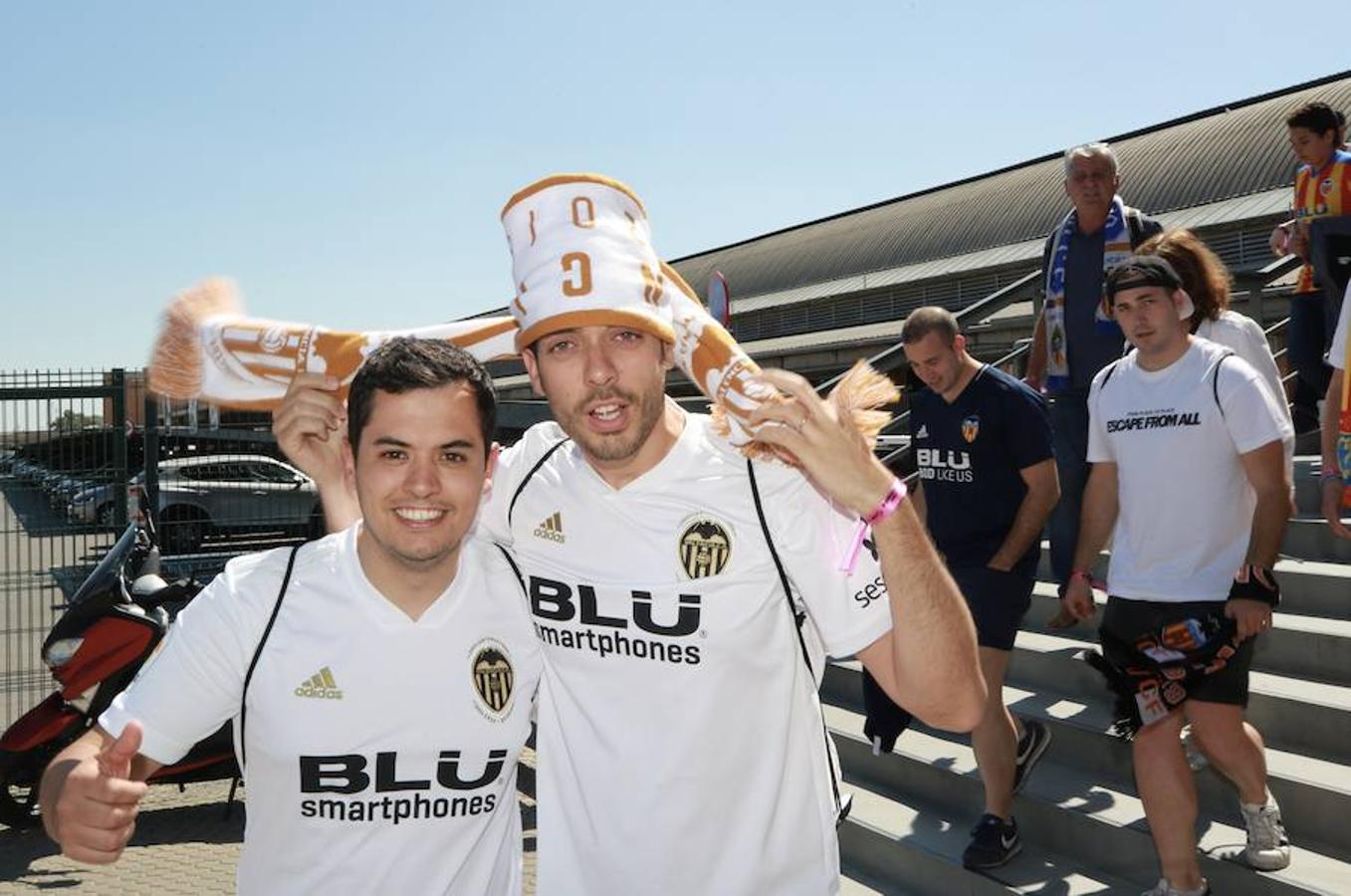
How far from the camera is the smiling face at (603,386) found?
2.55m

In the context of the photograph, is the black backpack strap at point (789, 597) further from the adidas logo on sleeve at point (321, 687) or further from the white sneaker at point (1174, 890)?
the white sneaker at point (1174, 890)

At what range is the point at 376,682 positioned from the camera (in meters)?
2.47

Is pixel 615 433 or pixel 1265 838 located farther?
pixel 1265 838

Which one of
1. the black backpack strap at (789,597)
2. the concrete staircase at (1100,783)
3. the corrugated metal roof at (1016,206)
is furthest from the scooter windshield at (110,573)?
the corrugated metal roof at (1016,206)

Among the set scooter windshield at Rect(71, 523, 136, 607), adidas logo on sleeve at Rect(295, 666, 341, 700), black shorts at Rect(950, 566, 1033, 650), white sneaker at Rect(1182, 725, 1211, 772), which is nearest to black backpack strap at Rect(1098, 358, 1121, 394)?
black shorts at Rect(950, 566, 1033, 650)

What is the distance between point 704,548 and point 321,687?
2.77 feet

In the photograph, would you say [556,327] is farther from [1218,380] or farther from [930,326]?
[930,326]

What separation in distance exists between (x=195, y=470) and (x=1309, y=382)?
914 centimetres

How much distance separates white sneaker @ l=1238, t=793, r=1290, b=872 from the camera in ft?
14.0

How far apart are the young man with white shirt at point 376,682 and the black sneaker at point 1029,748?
3.33m

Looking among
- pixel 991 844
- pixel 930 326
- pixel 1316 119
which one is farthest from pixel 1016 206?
pixel 991 844

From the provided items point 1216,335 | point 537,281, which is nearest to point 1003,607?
point 1216,335

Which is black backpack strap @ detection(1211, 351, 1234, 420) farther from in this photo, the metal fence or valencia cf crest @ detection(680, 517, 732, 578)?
the metal fence

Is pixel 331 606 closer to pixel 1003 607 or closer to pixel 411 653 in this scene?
pixel 411 653
